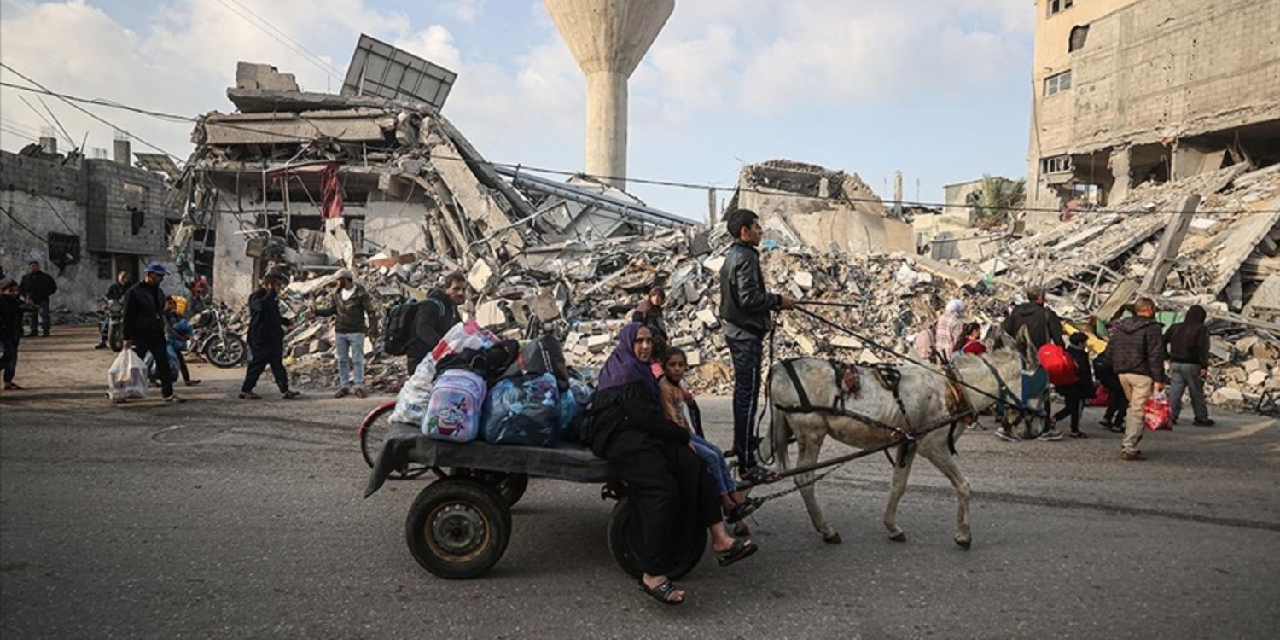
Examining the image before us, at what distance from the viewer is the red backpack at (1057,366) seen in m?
6.74

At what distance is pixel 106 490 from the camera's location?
5.35 metres

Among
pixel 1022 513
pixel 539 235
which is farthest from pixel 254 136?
pixel 1022 513

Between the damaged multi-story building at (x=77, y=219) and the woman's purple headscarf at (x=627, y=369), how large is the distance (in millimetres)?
23618

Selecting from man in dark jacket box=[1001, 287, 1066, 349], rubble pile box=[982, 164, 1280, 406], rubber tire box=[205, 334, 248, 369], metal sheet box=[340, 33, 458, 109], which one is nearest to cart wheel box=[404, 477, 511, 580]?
man in dark jacket box=[1001, 287, 1066, 349]

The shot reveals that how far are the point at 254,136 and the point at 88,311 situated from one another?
10111mm

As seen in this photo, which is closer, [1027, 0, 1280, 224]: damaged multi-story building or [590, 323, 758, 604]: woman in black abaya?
[590, 323, 758, 604]: woman in black abaya

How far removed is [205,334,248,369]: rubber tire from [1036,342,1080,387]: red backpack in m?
13.0

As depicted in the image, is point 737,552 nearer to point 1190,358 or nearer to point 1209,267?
point 1190,358

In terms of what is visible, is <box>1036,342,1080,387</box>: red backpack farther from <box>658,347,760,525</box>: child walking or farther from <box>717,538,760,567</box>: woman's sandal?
<box>717,538,760,567</box>: woman's sandal

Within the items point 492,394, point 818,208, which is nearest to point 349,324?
point 492,394

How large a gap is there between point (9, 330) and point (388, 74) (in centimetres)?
1648

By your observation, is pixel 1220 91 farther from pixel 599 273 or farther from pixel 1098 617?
pixel 1098 617

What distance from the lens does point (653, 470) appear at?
3.68 metres

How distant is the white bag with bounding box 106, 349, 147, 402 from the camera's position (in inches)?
335
